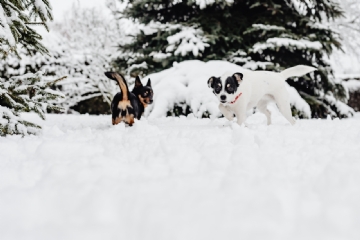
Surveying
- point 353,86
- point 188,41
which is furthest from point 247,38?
point 353,86

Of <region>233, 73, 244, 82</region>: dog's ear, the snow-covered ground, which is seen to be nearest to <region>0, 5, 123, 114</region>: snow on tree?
<region>233, 73, 244, 82</region>: dog's ear

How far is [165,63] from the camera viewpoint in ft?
25.8

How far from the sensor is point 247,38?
313 inches

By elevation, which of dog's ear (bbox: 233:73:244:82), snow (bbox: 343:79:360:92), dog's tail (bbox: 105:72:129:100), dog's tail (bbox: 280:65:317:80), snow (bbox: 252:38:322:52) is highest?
snow (bbox: 252:38:322:52)

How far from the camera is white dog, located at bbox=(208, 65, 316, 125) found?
12.3 ft

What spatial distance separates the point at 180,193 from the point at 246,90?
266 cm

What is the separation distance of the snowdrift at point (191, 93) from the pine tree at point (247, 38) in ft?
2.07

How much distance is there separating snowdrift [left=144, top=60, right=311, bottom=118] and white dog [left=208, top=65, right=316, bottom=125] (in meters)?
1.75

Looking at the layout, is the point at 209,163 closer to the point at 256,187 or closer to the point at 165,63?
the point at 256,187

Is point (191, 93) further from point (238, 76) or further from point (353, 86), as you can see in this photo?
point (353, 86)

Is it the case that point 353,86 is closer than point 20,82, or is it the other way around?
point 20,82

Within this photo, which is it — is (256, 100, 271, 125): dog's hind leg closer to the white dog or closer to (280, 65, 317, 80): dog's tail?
the white dog

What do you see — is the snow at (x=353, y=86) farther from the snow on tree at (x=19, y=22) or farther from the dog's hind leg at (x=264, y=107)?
the snow on tree at (x=19, y=22)

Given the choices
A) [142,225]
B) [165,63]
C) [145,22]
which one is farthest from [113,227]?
[145,22]
